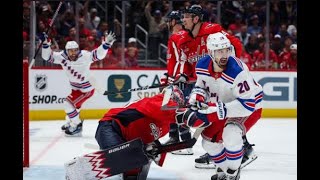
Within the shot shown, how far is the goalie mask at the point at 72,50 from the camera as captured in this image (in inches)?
260

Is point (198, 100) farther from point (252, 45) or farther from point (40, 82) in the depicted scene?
point (252, 45)

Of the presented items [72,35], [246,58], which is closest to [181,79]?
[72,35]

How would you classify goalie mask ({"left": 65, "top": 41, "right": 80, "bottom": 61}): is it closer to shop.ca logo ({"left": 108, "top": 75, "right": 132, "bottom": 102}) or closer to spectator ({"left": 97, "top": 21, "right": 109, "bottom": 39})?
shop.ca logo ({"left": 108, "top": 75, "right": 132, "bottom": 102})

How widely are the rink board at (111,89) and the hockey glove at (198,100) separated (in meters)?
4.46

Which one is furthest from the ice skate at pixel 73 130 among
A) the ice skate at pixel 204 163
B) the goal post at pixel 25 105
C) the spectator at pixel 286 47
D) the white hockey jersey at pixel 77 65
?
the spectator at pixel 286 47

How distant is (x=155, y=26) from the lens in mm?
8828

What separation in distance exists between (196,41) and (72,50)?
7.04ft

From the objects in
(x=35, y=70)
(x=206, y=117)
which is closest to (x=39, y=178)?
(x=206, y=117)

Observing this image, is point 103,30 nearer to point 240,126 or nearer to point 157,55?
point 157,55

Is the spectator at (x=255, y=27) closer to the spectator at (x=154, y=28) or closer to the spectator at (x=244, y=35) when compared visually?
the spectator at (x=244, y=35)

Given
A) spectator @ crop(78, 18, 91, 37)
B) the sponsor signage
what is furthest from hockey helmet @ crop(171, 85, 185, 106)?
spectator @ crop(78, 18, 91, 37)

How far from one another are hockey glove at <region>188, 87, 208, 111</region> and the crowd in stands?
480cm

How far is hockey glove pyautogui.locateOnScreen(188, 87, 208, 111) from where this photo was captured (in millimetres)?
3475

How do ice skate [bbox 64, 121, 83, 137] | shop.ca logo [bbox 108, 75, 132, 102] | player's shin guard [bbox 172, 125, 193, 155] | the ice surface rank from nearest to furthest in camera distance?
the ice surface, player's shin guard [bbox 172, 125, 193, 155], ice skate [bbox 64, 121, 83, 137], shop.ca logo [bbox 108, 75, 132, 102]
